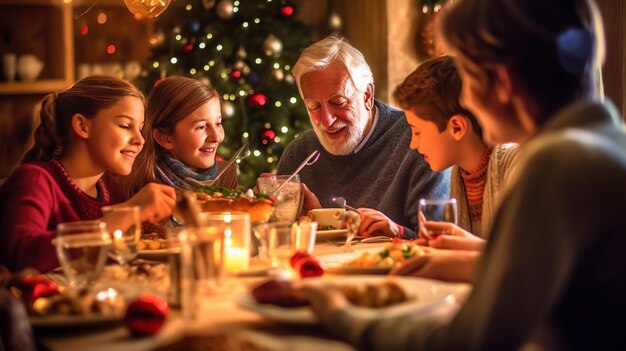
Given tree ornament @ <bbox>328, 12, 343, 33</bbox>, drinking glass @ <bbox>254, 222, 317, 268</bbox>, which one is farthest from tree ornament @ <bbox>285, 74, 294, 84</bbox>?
drinking glass @ <bbox>254, 222, 317, 268</bbox>

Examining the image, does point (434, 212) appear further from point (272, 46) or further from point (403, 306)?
point (272, 46)

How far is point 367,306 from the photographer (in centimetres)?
132

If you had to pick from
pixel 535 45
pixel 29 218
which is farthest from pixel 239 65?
pixel 535 45

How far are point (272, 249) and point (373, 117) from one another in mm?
1866

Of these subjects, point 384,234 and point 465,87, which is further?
point 384,234

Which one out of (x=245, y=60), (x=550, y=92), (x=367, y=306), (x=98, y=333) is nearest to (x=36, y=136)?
(x=98, y=333)

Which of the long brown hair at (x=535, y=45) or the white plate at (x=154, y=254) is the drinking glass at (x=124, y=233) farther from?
the long brown hair at (x=535, y=45)

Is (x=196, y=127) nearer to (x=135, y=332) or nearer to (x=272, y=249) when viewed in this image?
(x=272, y=249)

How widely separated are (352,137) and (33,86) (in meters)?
2.67

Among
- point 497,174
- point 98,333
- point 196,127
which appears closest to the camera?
point 98,333

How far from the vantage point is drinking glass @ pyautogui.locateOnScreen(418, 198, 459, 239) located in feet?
6.62

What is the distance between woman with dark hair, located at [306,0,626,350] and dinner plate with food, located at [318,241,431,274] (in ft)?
1.66

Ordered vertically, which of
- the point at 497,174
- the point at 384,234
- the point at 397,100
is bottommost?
the point at 384,234

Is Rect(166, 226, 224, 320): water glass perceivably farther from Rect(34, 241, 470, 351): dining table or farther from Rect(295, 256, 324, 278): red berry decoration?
Rect(295, 256, 324, 278): red berry decoration
